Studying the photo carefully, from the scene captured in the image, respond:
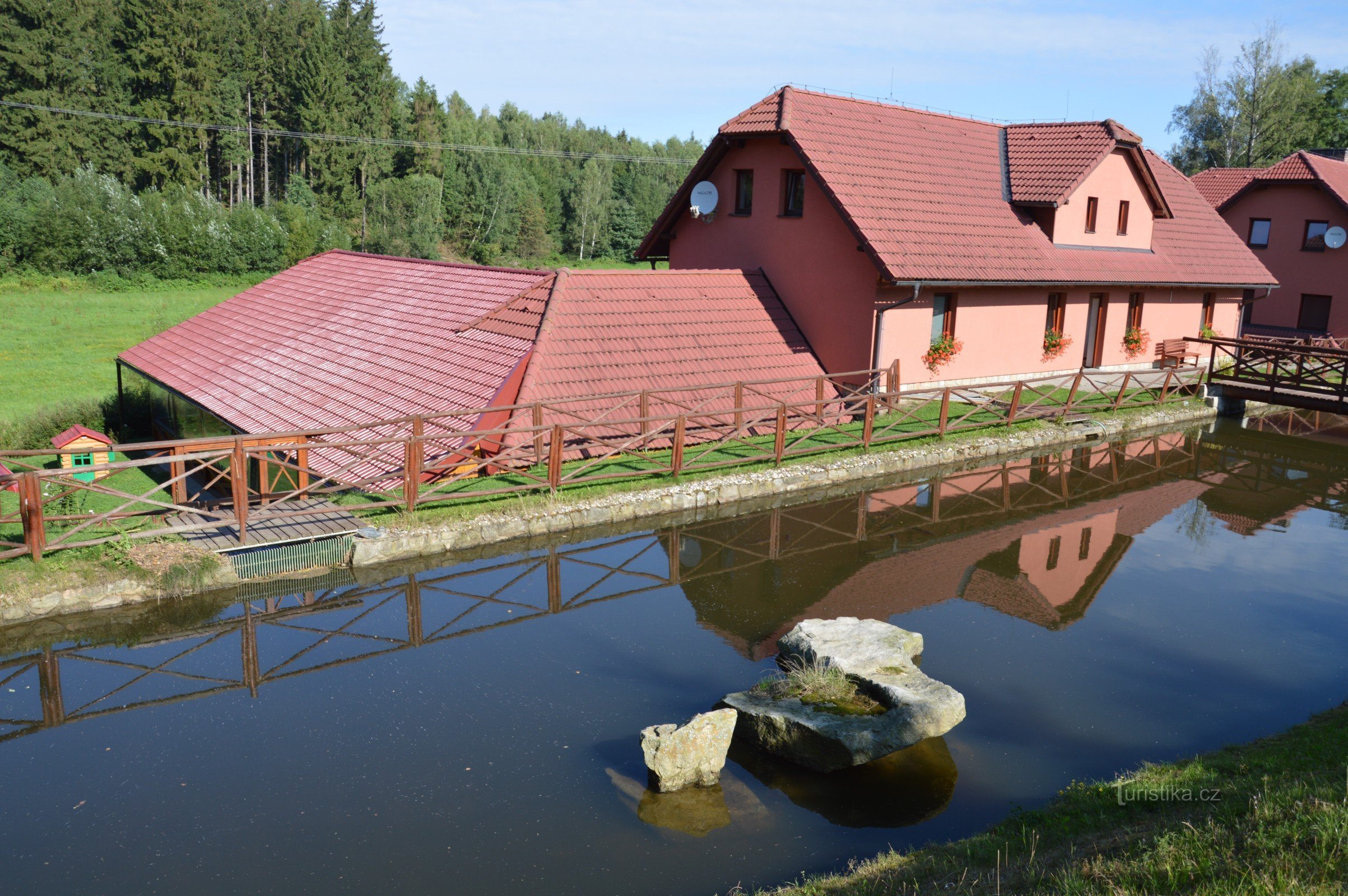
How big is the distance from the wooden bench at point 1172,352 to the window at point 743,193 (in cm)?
1267

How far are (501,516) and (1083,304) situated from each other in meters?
17.3

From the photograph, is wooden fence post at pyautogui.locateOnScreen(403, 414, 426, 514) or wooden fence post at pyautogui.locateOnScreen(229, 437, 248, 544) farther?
wooden fence post at pyautogui.locateOnScreen(403, 414, 426, 514)

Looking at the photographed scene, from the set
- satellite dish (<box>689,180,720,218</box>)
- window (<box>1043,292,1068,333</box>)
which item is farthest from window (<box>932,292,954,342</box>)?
satellite dish (<box>689,180,720,218</box>)

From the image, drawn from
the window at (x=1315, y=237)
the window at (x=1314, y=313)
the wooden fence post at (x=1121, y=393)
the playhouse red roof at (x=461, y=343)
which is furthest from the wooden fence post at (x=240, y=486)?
the window at (x=1315, y=237)

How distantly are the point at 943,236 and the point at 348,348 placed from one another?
1252 cm

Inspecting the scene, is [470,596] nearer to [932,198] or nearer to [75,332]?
[932,198]

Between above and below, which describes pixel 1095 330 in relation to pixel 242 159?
below

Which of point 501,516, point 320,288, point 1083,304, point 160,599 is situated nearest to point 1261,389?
point 1083,304

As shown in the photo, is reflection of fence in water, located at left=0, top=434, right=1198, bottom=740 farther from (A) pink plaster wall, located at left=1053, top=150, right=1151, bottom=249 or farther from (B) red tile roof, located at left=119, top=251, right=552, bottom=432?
(A) pink plaster wall, located at left=1053, top=150, right=1151, bottom=249

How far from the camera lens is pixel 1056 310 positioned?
23812 mm

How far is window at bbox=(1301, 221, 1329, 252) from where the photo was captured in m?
33.5

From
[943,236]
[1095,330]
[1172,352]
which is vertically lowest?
[1172,352]

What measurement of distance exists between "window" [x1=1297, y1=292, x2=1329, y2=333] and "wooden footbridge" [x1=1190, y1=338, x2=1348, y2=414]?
9.85m

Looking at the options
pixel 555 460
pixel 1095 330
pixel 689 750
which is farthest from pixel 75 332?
pixel 689 750
